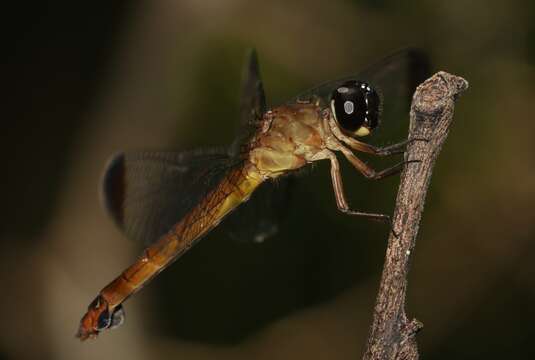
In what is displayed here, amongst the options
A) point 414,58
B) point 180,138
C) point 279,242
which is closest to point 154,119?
point 180,138

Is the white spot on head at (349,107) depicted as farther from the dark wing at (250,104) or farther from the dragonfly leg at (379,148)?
the dark wing at (250,104)

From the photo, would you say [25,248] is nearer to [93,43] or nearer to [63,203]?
[63,203]

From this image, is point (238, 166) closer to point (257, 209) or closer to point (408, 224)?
point (257, 209)

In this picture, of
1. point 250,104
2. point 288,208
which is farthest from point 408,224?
point 288,208

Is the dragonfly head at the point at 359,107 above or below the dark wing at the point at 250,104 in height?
below

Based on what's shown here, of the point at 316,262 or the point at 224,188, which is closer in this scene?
the point at 224,188

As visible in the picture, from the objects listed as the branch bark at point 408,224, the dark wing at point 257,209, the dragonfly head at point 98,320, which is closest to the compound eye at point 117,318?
the dragonfly head at point 98,320
